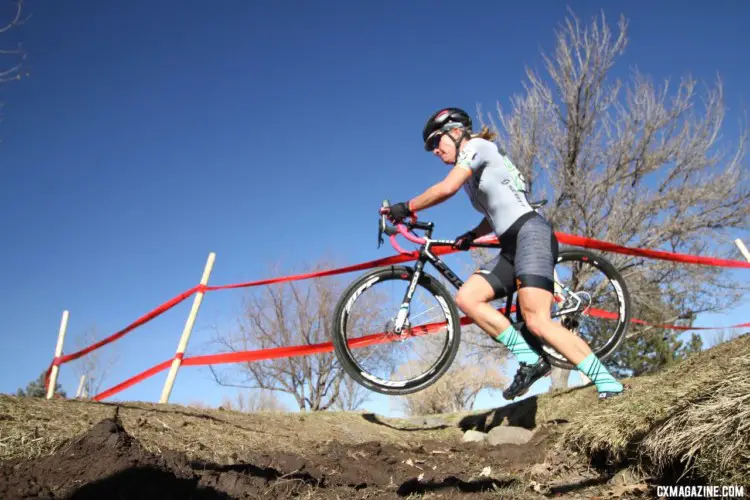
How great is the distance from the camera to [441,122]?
4609 millimetres

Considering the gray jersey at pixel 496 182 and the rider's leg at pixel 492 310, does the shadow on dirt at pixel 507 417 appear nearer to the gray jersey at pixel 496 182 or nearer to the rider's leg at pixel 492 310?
the rider's leg at pixel 492 310

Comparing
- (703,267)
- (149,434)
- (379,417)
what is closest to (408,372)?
(379,417)

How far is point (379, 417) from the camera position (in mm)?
7754

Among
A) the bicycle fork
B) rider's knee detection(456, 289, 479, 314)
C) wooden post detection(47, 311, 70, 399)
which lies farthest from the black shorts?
wooden post detection(47, 311, 70, 399)

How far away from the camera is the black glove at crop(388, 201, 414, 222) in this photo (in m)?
4.52

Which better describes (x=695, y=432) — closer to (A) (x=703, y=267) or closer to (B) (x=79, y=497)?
(B) (x=79, y=497)

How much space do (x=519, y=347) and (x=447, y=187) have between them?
1.43 meters

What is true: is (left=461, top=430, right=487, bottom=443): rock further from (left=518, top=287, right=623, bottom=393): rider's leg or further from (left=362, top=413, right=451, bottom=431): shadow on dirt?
(left=518, top=287, right=623, bottom=393): rider's leg

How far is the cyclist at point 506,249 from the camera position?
4.00m

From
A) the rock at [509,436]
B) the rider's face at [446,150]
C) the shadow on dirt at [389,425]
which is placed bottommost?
the rock at [509,436]

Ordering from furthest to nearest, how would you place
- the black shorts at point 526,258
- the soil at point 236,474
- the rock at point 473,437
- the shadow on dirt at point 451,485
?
the rock at point 473,437, the black shorts at point 526,258, the shadow on dirt at point 451,485, the soil at point 236,474

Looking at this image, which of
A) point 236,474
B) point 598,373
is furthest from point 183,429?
point 598,373

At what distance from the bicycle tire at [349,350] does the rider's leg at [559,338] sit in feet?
3.23

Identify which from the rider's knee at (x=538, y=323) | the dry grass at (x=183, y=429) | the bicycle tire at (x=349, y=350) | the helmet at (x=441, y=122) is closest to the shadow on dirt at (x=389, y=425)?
the dry grass at (x=183, y=429)
